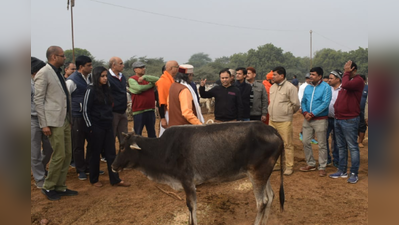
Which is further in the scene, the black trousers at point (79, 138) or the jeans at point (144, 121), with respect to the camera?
the jeans at point (144, 121)

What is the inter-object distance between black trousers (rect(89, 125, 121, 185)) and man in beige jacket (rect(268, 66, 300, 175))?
3.66 metres

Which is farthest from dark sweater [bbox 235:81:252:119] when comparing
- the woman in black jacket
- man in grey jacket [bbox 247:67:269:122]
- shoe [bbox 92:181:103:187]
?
shoe [bbox 92:181:103:187]

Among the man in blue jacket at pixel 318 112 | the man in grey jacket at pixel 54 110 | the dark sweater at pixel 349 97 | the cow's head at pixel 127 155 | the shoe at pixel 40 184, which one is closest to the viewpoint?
the cow's head at pixel 127 155

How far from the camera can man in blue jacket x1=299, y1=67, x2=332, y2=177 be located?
6.64m

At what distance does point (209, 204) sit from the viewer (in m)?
5.20

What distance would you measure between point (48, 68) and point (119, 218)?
9.00 ft

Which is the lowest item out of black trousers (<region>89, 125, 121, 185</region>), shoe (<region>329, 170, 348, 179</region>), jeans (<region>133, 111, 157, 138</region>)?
shoe (<region>329, 170, 348, 179</region>)

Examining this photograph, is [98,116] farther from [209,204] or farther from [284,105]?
[284,105]

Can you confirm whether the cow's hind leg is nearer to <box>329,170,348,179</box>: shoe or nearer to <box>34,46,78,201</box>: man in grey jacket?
<box>329,170,348,179</box>: shoe

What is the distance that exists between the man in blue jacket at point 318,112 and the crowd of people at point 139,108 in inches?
0.8

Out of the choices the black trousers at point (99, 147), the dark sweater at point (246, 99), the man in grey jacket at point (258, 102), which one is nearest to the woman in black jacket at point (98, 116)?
the black trousers at point (99, 147)

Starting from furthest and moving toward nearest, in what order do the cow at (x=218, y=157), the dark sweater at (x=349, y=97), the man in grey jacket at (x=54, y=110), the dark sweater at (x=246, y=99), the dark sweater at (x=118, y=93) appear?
the dark sweater at (x=246, y=99), the dark sweater at (x=118, y=93), the dark sweater at (x=349, y=97), the man in grey jacket at (x=54, y=110), the cow at (x=218, y=157)

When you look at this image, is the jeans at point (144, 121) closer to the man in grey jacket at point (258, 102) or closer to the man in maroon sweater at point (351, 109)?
the man in grey jacket at point (258, 102)

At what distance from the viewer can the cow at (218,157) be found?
414cm
